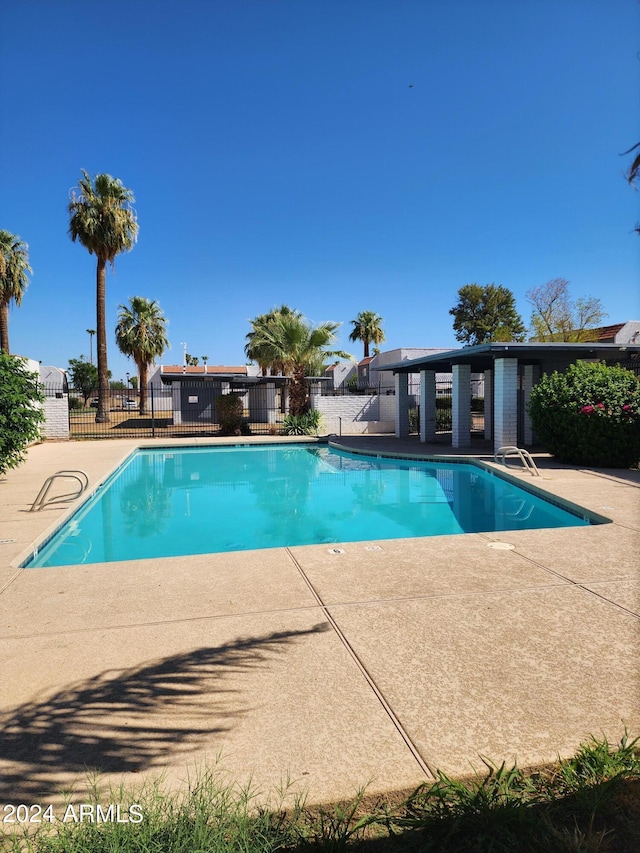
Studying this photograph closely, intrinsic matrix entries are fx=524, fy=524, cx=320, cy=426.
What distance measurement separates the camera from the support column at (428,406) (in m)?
19.4

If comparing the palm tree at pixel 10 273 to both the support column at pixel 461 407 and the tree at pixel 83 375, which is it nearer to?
the support column at pixel 461 407

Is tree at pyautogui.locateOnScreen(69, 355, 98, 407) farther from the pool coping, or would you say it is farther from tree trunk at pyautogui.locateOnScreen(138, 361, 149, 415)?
the pool coping

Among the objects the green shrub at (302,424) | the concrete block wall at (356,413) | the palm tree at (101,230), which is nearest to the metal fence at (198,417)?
the green shrub at (302,424)

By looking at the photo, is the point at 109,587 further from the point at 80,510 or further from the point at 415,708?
the point at 80,510

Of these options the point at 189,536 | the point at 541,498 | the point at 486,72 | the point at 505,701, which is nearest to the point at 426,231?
the point at 486,72

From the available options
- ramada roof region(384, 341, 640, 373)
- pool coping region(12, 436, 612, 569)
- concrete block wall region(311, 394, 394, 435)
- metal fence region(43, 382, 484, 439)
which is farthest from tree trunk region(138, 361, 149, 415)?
ramada roof region(384, 341, 640, 373)

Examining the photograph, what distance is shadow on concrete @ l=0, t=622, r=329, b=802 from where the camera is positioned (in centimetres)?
229

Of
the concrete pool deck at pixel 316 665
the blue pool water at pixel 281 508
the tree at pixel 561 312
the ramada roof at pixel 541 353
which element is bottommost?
the blue pool water at pixel 281 508

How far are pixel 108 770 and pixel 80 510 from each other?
7.73 m

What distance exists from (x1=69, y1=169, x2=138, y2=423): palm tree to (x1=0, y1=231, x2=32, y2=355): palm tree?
4.22 meters

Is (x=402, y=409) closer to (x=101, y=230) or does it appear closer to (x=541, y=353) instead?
(x=541, y=353)

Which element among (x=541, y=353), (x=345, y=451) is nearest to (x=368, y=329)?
(x=345, y=451)

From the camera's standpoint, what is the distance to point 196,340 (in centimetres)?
4962

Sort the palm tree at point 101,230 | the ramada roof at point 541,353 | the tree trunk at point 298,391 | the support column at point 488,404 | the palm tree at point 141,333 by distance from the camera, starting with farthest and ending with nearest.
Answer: the palm tree at point 141,333 < the palm tree at point 101,230 < the tree trunk at point 298,391 < the support column at point 488,404 < the ramada roof at point 541,353
